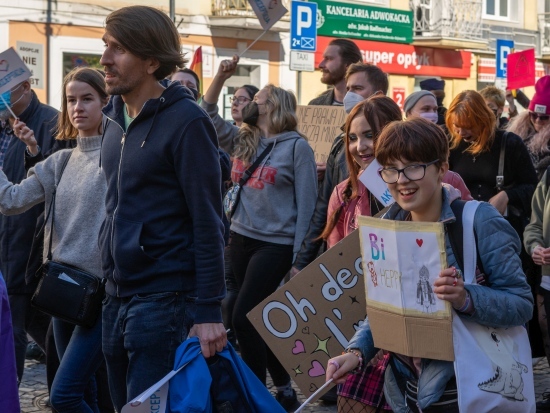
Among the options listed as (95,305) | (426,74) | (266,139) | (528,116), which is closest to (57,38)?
(426,74)

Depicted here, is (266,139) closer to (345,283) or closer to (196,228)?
(345,283)

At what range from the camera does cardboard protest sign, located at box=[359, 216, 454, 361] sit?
305 cm

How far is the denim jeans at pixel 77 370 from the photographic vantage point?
4266mm

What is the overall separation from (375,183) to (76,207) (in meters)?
1.33

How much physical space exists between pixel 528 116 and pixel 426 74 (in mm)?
19833

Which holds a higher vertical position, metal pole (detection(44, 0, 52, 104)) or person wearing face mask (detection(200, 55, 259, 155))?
metal pole (detection(44, 0, 52, 104))

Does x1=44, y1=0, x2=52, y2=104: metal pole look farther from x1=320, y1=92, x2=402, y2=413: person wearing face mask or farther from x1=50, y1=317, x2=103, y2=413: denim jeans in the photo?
x1=50, y1=317, x2=103, y2=413: denim jeans

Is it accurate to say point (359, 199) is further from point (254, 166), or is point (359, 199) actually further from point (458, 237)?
point (254, 166)

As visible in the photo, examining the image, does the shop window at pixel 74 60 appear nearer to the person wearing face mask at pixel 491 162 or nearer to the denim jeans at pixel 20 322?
the person wearing face mask at pixel 491 162

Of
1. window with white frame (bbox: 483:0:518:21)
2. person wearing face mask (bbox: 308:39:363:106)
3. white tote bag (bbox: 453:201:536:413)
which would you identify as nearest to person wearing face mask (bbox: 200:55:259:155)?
person wearing face mask (bbox: 308:39:363:106)

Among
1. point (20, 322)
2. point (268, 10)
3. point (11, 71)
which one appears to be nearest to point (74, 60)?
point (268, 10)

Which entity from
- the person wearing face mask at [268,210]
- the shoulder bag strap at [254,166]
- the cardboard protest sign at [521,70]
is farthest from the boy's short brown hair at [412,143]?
the cardboard protest sign at [521,70]

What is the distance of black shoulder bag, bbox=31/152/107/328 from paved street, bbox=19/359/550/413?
5.34ft

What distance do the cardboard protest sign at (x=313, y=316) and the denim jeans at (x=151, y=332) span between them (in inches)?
27.1
